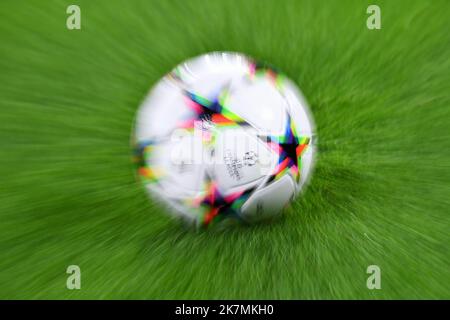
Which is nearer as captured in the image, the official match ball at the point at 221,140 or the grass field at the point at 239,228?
the official match ball at the point at 221,140

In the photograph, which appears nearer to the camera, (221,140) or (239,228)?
(221,140)

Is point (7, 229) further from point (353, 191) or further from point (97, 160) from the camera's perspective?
point (353, 191)

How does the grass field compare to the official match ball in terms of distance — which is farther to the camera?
the grass field

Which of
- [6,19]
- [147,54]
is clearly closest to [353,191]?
[147,54]

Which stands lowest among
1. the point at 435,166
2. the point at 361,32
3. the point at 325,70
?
the point at 435,166
